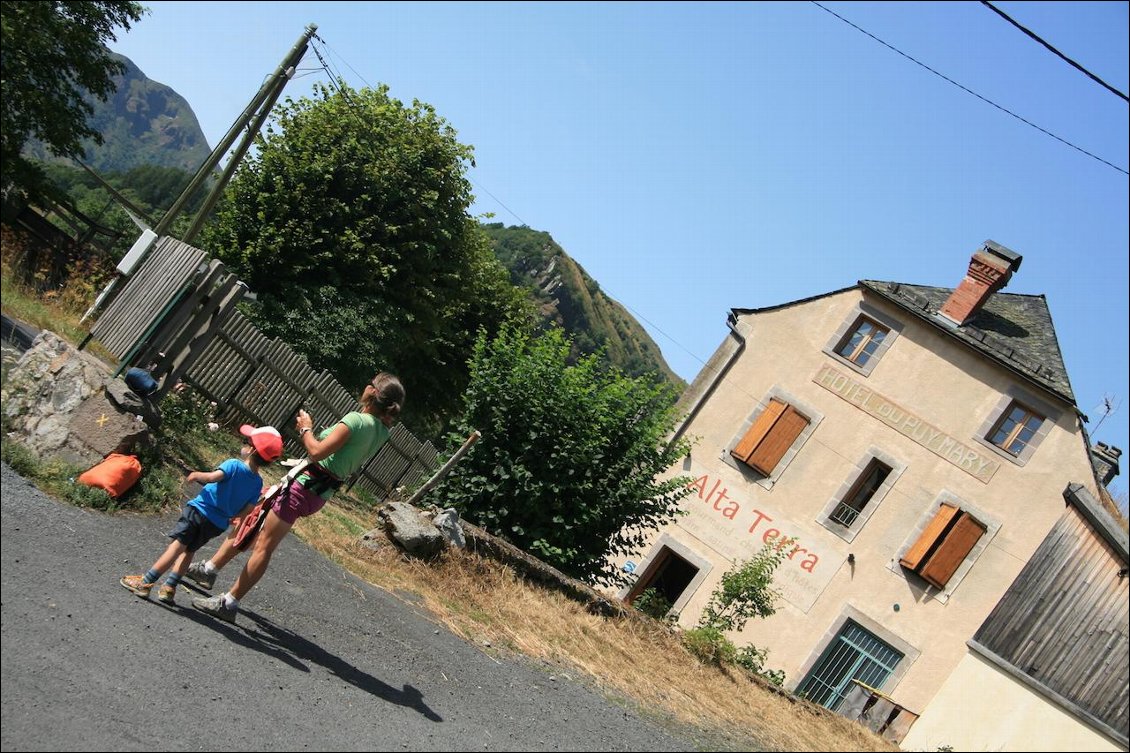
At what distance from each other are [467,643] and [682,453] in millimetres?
6970

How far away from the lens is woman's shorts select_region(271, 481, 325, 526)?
663 centimetres

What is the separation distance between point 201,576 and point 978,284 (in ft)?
68.5

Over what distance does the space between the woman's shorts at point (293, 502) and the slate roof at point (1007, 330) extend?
1878cm

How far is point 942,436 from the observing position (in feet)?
73.4

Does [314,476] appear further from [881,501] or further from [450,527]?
[881,501]

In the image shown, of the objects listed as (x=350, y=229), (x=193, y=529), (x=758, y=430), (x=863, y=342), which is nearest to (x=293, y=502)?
(x=193, y=529)

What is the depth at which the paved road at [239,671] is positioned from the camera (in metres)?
4.82

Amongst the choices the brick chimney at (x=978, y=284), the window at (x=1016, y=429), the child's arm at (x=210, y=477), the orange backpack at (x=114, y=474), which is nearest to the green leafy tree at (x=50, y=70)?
the orange backpack at (x=114, y=474)

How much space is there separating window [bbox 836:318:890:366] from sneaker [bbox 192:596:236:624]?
61.9 ft

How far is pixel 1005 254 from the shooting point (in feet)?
78.6

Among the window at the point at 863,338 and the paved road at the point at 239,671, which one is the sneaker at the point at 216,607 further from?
the window at the point at 863,338

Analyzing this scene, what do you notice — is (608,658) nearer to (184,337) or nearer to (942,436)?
(184,337)

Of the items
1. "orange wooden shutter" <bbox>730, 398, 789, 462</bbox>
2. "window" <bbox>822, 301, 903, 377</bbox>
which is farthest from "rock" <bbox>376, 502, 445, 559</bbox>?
"window" <bbox>822, 301, 903, 377</bbox>

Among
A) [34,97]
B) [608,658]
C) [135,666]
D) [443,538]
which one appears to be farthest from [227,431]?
[34,97]
